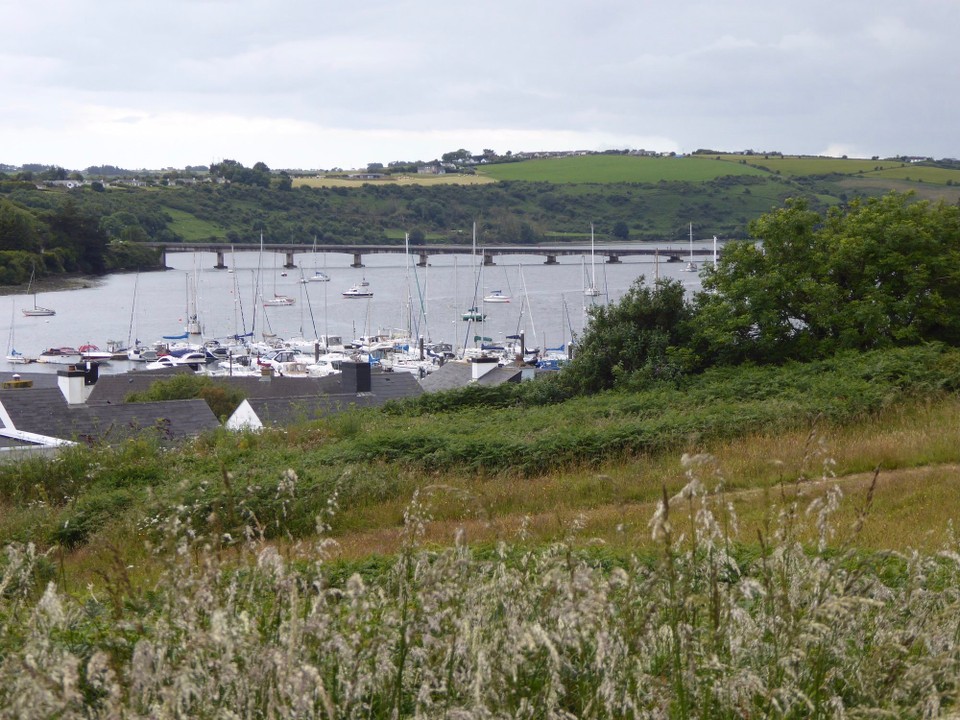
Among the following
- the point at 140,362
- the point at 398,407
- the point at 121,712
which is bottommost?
the point at 140,362

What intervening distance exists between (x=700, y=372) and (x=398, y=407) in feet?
16.7

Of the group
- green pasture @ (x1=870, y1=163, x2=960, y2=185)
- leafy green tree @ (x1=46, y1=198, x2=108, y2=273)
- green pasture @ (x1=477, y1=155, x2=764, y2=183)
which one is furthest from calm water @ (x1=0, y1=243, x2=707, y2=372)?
green pasture @ (x1=870, y1=163, x2=960, y2=185)

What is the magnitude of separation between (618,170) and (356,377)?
124332 millimetres

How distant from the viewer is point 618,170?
147875 mm

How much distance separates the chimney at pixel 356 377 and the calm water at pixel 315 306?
1205 inches

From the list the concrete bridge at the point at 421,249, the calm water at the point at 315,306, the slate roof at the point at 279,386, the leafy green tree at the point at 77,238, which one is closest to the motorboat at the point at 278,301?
the calm water at the point at 315,306

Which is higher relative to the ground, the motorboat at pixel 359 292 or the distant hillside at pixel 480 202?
the distant hillside at pixel 480 202

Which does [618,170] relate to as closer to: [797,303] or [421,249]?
[421,249]

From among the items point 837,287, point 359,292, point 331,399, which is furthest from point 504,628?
point 359,292

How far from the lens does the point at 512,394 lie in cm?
1833

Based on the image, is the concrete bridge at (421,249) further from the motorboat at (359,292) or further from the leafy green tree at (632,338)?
the leafy green tree at (632,338)

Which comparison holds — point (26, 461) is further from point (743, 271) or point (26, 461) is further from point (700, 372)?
point (743, 271)

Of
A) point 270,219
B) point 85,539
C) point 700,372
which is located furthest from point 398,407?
point 270,219

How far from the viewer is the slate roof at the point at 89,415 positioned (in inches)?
775
